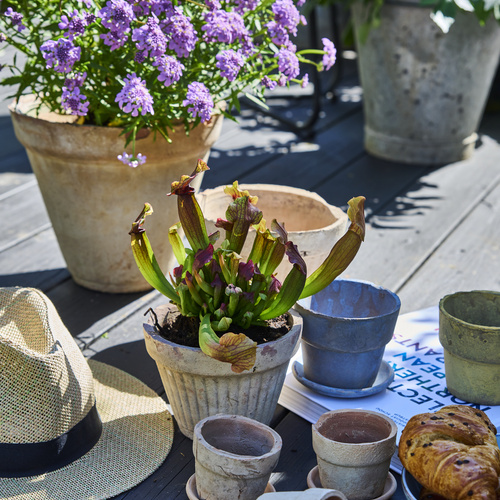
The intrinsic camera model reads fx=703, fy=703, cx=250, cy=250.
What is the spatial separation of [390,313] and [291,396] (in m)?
0.25

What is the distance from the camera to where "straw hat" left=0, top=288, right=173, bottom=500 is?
1.04 meters

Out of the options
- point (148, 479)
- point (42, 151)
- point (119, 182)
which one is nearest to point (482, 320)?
point (148, 479)

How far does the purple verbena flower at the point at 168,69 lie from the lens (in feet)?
3.99

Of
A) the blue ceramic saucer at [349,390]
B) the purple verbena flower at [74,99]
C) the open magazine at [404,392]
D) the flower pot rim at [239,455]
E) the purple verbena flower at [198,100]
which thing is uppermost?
the purple verbena flower at [198,100]

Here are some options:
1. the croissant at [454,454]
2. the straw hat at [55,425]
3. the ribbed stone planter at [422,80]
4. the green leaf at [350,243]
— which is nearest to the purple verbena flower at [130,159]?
the straw hat at [55,425]

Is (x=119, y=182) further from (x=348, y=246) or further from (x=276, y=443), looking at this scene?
(x=276, y=443)

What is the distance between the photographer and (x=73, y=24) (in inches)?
48.3

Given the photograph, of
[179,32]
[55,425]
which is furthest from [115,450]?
[179,32]

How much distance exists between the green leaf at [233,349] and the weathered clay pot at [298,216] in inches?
14.0

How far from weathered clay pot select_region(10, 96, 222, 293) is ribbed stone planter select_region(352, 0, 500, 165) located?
3.53ft

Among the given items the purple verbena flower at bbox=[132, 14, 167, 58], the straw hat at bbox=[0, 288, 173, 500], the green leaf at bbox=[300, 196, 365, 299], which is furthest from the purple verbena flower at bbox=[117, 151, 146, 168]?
the green leaf at bbox=[300, 196, 365, 299]

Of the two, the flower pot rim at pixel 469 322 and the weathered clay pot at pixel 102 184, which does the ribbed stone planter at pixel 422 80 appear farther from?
the flower pot rim at pixel 469 322

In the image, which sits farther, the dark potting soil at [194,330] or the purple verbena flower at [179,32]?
the purple verbena flower at [179,32]

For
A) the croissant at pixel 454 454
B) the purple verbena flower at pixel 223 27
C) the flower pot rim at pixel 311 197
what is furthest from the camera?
the flower pot rim at pixel 311 197
